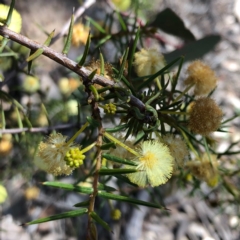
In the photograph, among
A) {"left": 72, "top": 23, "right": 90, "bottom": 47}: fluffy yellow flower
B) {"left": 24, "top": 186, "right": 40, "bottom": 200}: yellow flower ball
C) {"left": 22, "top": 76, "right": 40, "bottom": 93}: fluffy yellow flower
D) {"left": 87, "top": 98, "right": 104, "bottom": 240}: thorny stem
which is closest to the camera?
{"left": 87, "top": 98, "right": 104, "bottom": 240}: thorny stem

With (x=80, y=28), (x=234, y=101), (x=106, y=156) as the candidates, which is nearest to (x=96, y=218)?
(x=106, y=156)

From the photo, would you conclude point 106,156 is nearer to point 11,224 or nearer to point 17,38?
point 17,38

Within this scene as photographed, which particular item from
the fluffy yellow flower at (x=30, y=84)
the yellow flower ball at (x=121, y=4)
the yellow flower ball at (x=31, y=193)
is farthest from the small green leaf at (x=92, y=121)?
the yellow flower ball at (x=31, y=193)

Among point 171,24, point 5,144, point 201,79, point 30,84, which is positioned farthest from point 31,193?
point 201,79

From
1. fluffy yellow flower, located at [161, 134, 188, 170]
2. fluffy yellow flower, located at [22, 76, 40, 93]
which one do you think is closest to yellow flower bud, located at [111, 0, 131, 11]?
fluffy yellow flower, located at [22, 76, 40, 93]

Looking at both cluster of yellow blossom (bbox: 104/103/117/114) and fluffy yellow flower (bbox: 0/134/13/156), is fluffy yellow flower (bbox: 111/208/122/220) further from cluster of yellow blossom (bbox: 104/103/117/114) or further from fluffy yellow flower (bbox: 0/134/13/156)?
cluster of yellow blossom (bbox: 104/103/117/114)

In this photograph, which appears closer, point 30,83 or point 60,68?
point 30,83

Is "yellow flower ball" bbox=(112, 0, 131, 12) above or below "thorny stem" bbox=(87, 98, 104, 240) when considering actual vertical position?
above
